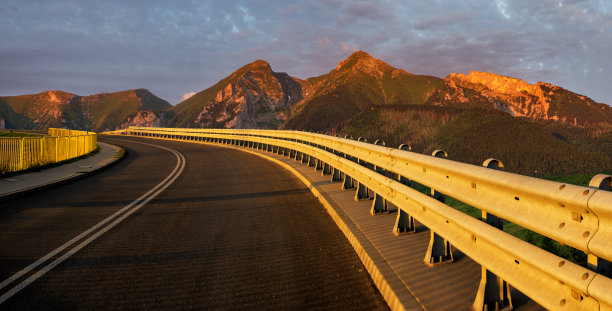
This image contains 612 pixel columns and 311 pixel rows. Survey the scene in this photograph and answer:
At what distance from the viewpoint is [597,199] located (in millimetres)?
1765

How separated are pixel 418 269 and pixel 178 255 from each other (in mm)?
2807

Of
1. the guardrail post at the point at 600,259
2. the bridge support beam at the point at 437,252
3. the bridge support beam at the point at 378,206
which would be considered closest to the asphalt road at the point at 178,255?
the bridge support beam at the point at 437,252

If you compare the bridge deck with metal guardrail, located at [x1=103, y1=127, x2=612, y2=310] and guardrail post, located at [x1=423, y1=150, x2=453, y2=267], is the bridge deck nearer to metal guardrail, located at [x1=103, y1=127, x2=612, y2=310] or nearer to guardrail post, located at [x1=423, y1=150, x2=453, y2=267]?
guardrail post, located at [x1=423, y1=150, x2=453, y2=267]

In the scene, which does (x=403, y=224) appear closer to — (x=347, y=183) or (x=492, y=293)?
(x=492, y=293)

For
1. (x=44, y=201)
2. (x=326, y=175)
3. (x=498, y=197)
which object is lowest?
(x=44, y=201)

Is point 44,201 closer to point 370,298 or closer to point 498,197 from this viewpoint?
point 370,298

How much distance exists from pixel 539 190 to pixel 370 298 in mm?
1805

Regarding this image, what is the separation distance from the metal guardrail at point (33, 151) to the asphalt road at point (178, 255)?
4092 mm

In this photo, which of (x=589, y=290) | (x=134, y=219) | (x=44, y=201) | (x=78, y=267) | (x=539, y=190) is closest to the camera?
(x=589, y=290)

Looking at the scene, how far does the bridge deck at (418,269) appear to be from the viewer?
2.92m

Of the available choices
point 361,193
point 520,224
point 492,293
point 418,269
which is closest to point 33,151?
point 361,193

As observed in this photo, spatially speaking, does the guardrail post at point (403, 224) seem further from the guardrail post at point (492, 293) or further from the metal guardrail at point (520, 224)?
the guardrail post at point (492, 293)

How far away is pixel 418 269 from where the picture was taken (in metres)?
3.54

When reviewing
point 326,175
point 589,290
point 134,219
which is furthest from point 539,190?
point 326,175
